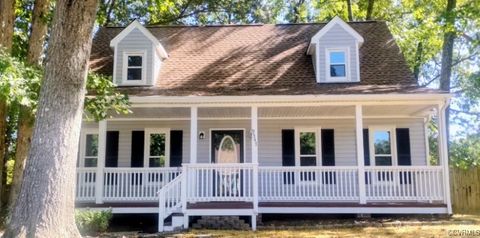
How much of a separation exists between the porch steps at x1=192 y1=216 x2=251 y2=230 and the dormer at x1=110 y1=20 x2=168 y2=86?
5004mm

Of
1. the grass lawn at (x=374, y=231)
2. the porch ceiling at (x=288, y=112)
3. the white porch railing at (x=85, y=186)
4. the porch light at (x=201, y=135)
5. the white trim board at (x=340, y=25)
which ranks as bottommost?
the grass lawn at (x=374, y=231)

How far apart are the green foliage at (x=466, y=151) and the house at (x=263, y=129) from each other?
50.1 feet

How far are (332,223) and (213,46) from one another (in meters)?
7.90

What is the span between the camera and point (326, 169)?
468 inches

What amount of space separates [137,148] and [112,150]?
32.8 inches

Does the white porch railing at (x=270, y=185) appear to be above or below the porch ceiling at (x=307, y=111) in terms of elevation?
below

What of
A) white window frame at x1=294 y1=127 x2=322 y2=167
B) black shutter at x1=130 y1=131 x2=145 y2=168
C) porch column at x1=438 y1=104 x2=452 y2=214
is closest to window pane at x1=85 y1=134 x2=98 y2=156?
black shutter at x1=130 y1=131 x2=145 y2=168

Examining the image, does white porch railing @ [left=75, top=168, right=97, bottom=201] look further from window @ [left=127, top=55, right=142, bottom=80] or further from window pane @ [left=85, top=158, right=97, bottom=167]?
window @ [left=127, top=55, right=142, bottom=80]

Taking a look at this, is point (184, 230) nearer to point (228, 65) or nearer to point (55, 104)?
point (55, 104)

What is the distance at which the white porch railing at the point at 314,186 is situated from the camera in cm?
1191

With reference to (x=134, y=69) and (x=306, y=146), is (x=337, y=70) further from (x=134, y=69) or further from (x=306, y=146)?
(x=134, y=69)

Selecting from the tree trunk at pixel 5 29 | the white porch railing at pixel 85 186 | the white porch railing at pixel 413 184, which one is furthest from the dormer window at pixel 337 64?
the tree trunk at pixel 5 29

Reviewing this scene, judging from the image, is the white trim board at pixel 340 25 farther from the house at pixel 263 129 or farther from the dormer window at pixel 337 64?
the dormer window at pixel 337 64

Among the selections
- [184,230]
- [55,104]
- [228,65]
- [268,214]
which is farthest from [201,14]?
[55,104]
